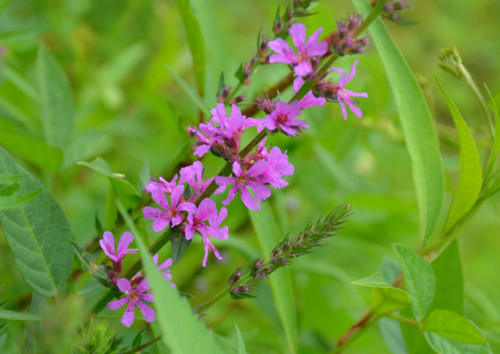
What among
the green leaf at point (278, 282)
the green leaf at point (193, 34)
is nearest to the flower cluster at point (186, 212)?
the green leaf at point (278, 282)

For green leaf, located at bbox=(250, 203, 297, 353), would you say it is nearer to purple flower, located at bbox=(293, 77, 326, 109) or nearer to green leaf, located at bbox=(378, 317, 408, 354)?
green leaf, located at bbox=(378, 317, 408, 354)

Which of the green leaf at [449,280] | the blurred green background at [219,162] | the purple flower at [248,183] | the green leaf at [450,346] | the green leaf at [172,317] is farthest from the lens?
the blurred green background at [219,162]

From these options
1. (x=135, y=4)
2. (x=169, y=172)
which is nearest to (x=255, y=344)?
(x=169, y=172)

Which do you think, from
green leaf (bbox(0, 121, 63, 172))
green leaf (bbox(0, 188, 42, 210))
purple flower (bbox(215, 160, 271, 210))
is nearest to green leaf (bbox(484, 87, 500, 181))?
purple flower (bbox(215, 160, 271, 210))

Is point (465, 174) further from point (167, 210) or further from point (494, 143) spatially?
point (167, 210)

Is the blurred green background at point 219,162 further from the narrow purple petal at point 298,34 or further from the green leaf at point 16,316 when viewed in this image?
the narrow purple petal at point 298,34

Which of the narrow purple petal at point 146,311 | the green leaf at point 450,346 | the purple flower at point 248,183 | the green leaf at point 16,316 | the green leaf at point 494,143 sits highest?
the purple flower at point 248,183
